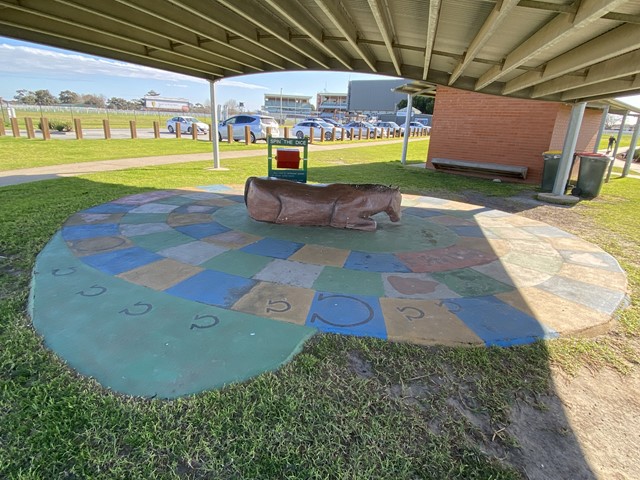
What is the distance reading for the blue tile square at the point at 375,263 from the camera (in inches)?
182

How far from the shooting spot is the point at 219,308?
3.48 metres

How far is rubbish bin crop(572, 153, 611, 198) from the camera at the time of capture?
1016 centimetres

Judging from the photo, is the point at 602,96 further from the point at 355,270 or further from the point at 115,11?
the point at 115,11

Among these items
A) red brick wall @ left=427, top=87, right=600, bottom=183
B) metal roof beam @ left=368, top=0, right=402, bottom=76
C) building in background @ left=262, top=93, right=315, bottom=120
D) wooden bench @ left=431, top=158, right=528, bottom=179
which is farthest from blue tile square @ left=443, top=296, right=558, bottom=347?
building in background @ left=262, top=93, right=315, bottom=120

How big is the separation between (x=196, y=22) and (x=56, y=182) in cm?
583

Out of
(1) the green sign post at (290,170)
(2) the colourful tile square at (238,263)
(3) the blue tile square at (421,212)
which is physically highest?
(1) the green sign post at (290,170)

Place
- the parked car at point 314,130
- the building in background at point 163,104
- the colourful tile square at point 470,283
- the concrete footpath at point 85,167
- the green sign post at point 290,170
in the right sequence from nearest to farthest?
the colourful tile square at point 470,283 → the green sign post at point 290,170 → the concrete footpath at point 85,167 → the parked car at point 314,130 → the building in background at point 163,104

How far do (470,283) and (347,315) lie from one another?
1.80 metres

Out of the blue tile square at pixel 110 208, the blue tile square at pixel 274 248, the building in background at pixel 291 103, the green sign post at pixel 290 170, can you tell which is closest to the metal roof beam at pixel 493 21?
the green sign post at pixel 290 170

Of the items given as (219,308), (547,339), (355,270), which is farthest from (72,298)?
(547,339)

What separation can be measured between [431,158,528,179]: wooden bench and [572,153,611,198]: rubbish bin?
6.39ft

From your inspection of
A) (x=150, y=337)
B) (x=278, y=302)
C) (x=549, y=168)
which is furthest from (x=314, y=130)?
(x=150, y=337)

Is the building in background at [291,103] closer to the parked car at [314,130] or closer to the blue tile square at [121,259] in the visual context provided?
the parked car at [314,130]

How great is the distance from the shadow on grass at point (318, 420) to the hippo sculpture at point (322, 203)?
133 inches
